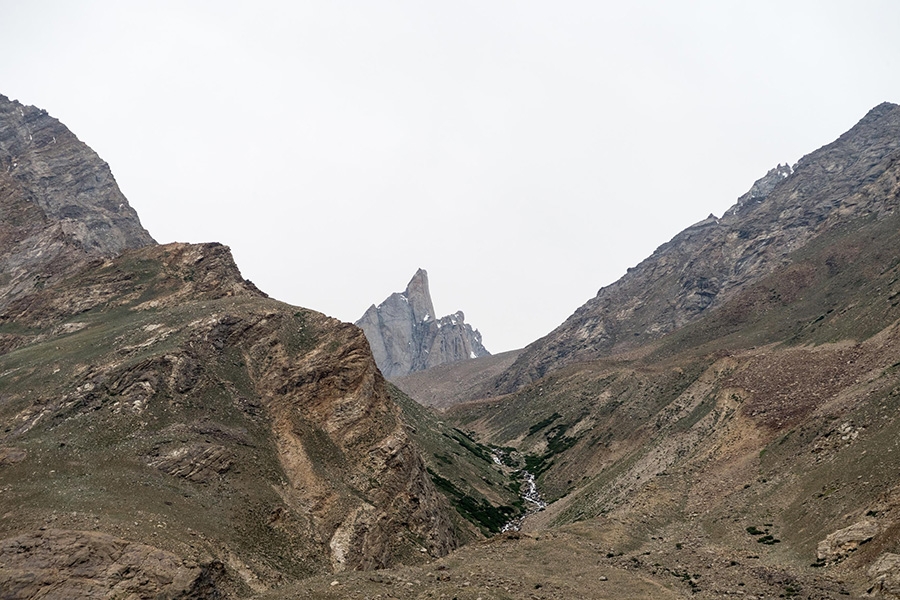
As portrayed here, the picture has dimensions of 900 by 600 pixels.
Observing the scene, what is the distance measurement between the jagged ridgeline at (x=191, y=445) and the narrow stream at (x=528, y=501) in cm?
349

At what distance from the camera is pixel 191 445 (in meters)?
40.0

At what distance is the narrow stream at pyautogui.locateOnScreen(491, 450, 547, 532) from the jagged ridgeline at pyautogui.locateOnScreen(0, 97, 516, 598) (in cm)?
349

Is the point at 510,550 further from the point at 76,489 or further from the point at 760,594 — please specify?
the point at 76,489

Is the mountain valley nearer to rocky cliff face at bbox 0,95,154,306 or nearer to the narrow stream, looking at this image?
the narrow stream

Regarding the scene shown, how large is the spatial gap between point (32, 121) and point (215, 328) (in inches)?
6982

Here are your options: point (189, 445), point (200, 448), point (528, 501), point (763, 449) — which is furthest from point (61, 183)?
point (763, 449)

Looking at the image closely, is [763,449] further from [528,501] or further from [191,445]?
[191,445]

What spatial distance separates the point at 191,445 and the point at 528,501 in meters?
61.6

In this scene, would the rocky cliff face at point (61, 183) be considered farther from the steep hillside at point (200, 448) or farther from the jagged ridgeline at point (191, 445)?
the steep hillside at point (200, 448)

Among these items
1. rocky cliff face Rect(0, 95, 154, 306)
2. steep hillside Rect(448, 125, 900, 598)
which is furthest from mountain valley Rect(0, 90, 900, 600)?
rocky cliff face Rect(0, 95, 154, 306)

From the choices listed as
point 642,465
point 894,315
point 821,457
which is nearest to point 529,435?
point 642,465

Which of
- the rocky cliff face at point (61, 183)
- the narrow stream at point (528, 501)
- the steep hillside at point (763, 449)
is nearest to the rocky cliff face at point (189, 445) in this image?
the steep hillside at point (763, 449)

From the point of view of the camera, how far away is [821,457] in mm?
44844

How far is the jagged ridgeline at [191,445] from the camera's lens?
1115 inches
